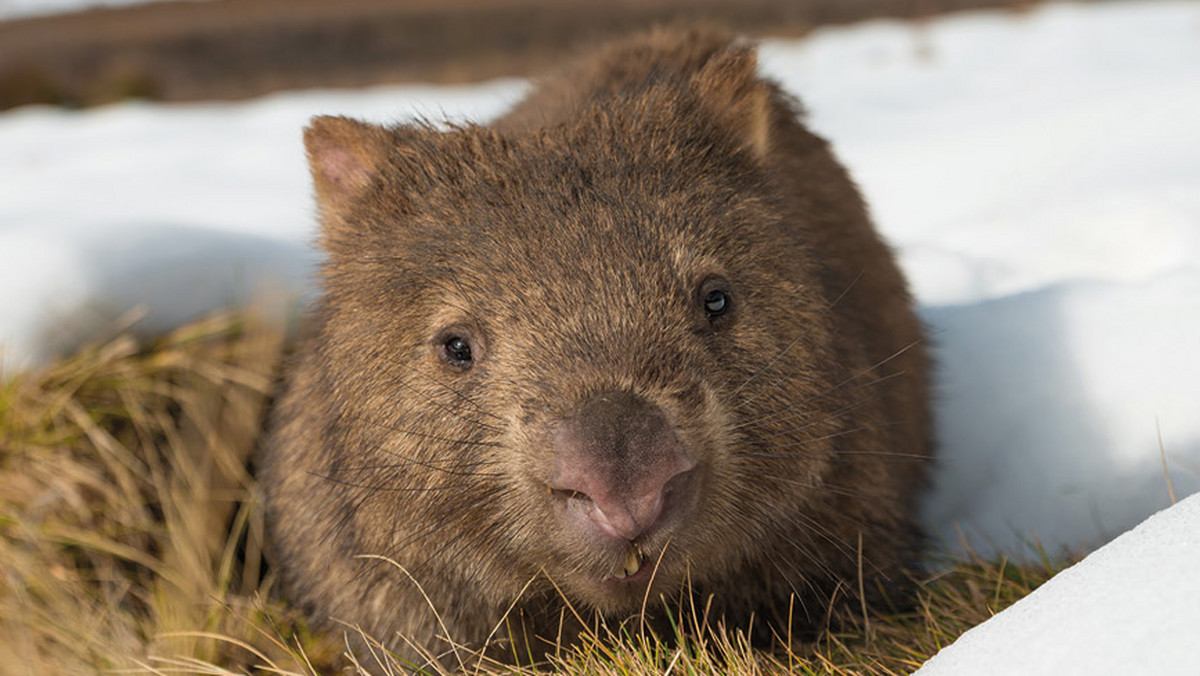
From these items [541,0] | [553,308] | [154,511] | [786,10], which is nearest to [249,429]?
[154,511]

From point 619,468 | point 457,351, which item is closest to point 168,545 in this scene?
point 457,351

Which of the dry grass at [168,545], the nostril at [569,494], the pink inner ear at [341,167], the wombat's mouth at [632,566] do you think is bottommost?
the dry grass at [168,545]

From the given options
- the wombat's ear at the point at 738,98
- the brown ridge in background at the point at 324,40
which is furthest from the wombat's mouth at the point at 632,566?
the brown ridge in background at the point at 324,40

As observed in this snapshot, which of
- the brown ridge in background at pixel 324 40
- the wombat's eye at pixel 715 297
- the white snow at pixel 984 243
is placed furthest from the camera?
the brown ridge in background at pixel 324 40

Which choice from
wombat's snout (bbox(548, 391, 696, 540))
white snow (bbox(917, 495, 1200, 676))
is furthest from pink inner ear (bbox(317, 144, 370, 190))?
white snow (bbox(917, 495, 1200, 676))

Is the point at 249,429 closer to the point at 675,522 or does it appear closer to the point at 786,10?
the point at 675,522

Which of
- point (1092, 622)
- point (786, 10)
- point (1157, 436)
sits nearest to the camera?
point (1092, 622)

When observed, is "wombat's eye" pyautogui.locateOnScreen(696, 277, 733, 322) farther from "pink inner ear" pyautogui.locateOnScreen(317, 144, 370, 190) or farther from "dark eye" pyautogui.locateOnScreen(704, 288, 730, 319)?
"pink inner ear" pyautogui.locateOnScreen(317, 144, 370, 190)

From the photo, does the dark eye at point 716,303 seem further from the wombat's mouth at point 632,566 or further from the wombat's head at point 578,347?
the wombat's mouth at point 632,566
